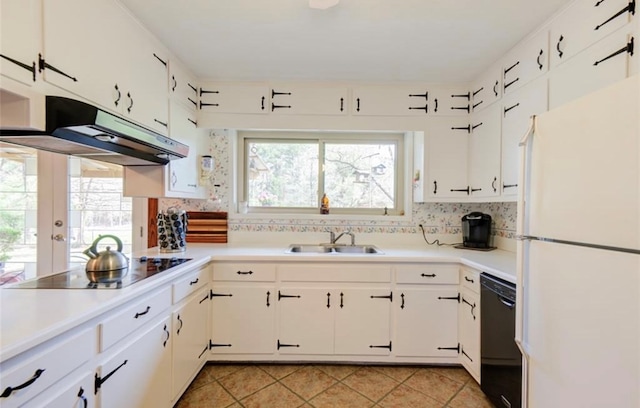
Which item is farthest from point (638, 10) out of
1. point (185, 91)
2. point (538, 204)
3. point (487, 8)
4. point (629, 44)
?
point (185, 91)

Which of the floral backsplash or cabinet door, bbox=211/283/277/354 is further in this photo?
the floral backsplash

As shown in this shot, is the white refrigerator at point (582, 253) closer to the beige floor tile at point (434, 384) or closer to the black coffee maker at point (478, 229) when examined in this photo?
the beige floor tile at point (434, 384)

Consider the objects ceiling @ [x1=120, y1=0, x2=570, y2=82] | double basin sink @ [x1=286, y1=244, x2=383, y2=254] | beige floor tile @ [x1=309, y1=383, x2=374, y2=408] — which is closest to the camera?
ceiling @ [x1=120, y1=0, x2=570, y2=82]

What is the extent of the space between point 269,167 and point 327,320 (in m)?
1.56

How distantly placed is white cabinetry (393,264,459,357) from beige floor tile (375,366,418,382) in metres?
0.11

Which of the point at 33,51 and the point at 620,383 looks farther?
the point at 33,51

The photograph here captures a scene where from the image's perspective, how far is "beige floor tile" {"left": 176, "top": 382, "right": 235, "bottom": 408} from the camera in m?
1.73

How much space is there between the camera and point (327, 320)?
2.12 m

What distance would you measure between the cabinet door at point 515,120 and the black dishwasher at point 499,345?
665mm

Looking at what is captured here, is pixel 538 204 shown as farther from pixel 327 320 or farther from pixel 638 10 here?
pixel 327 320

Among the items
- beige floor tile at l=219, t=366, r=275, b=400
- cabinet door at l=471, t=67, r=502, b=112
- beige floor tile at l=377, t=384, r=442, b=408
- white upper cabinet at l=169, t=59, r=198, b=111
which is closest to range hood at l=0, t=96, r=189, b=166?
white upper cabinet at l=169, t=59, r=198, b=111

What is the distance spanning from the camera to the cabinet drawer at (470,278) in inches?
75.2

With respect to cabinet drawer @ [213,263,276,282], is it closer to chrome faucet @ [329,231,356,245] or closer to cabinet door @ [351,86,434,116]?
chrome faucet @ [329,231,356,245]

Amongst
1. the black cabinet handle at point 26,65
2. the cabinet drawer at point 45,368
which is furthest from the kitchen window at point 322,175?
the cabinet drawer at point 45,368
